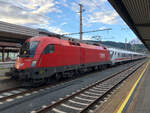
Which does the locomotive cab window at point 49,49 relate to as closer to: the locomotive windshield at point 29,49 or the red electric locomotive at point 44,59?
the red electric locomotive at point 44,59

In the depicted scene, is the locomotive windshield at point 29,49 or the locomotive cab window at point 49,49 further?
the locomotive cab window at point 49,49

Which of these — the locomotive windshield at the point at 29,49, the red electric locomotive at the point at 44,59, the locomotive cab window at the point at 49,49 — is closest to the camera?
the red electric locomotive at the point at 44,59

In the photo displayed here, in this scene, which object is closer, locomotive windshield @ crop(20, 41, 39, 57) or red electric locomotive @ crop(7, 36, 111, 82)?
red electric locomotive @ crop(7, 36, 111, 82)

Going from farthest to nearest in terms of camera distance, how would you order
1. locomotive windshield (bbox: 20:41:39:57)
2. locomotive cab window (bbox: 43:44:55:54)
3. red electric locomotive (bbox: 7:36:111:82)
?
locomotive cab window (bbox: 43:44:55:54) < locomotive windshield (bbox: 20:41:39:57) < red electric locomotive (bbox: 7:36:111:82)

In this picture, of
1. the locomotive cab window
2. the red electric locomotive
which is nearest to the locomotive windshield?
the red electric locomotive

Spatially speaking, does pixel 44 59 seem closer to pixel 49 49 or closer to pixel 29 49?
pixel 49 49

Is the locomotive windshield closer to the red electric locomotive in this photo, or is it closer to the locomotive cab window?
the red electric locomotive

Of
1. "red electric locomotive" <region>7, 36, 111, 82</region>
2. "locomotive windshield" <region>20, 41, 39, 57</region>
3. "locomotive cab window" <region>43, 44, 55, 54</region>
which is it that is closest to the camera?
"red electric locomotive" <region>7, 36, 111, 82</region>

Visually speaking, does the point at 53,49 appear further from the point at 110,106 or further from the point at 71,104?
the point at 110,106

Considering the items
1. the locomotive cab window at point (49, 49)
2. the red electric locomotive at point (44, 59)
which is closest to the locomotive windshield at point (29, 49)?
the red electric locomotive at point (44, 59)

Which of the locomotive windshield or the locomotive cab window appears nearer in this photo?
the locomotive windshield

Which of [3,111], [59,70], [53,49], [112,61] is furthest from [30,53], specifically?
[112,61]

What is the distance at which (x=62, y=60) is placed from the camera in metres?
11.0

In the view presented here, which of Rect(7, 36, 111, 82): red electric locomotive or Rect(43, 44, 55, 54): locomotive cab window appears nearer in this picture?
Rect(7, 36, 111, 82): red electric locomotive
